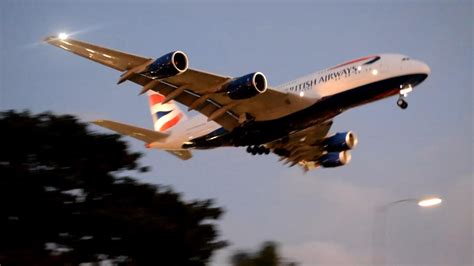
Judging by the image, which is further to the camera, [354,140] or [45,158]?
[354,140]

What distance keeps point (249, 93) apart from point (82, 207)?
25.8 feet

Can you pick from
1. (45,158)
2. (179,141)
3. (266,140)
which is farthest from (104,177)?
(266,140)

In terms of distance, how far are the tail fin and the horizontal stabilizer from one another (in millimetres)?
3237

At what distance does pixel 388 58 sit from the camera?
2908cm

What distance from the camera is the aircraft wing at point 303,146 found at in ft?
109

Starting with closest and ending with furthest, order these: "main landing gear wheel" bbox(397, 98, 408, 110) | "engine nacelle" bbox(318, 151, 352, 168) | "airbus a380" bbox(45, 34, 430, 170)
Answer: "airbus a380" bbox(45, 34, 430, 170) → "main landing gear wheel" bbox(397, 98, 408, 110) → "engine nacelle" bbox(318, 151, 352, 168)

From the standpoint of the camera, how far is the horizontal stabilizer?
31.0 m

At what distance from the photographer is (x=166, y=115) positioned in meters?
37.8

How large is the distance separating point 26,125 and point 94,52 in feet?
17.3

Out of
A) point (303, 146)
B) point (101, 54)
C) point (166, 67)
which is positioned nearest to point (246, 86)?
point (166, 67)

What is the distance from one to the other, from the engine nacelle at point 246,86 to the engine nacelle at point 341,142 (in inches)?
302

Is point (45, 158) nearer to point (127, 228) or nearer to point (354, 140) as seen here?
point (127, 228)

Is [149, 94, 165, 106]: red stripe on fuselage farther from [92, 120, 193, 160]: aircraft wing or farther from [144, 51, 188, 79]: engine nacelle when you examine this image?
[144, 51, 188, 79]: engine nacelle

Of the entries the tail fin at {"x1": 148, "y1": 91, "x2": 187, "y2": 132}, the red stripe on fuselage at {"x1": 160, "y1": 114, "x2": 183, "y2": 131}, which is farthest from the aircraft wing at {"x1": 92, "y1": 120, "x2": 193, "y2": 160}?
the red stripe on fuselage at {"x1": 160, "y1": 114, "x2": 183, "y2": 131}
